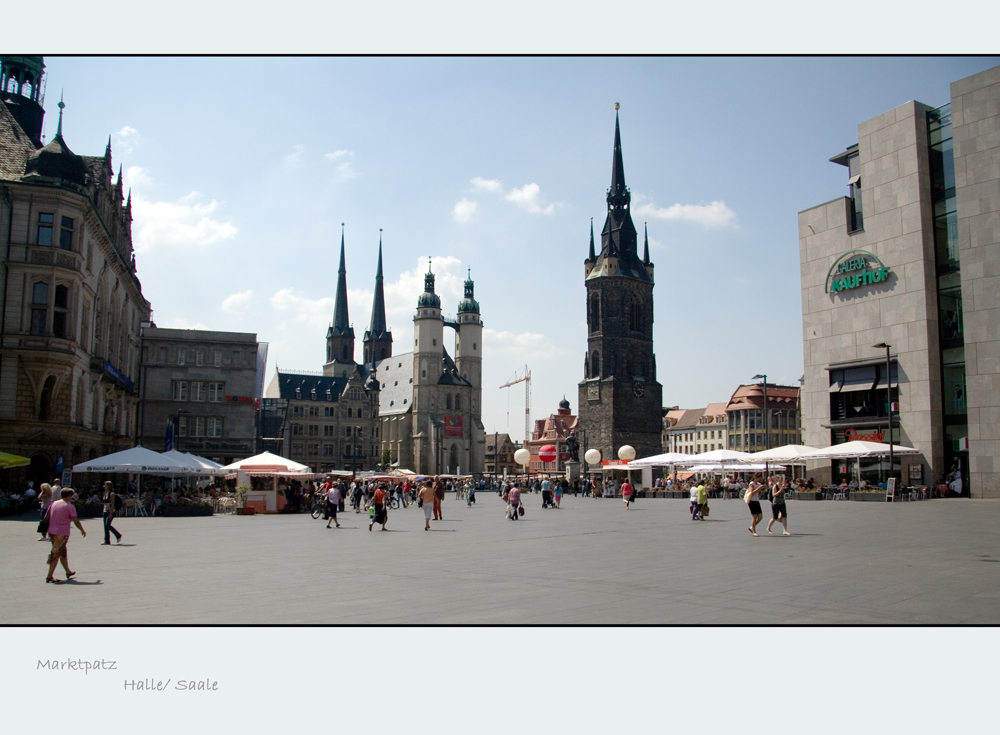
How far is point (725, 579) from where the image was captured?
12.8m

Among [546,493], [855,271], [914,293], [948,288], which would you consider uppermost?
[855,271]

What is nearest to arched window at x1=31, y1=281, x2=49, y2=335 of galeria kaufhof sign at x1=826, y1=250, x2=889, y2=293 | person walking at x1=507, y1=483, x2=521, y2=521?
person walking at x1=507, y1=483, x2=521, y2=521

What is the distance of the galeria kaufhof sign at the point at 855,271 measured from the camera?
49.8 m

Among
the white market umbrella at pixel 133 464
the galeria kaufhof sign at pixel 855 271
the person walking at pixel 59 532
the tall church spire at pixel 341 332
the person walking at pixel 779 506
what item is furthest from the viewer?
the tall church spire at pixel 341 332

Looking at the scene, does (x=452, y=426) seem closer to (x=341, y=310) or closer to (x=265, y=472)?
(x=341, y=310)

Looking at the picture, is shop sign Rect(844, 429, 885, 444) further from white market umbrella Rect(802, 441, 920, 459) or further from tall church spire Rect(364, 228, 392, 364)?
tall church spire Rect(364, 228, 392, 364)

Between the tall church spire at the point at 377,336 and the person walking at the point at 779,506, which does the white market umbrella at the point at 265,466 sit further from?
the tall church spire at the point at 377,336

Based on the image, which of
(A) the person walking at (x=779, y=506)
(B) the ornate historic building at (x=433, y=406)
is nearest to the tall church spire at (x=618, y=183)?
(B) the ornate historic building at (x=433, y=406)

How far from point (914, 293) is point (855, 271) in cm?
448

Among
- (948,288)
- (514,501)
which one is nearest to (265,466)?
(514,501)

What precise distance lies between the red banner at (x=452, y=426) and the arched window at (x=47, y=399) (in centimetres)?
9952

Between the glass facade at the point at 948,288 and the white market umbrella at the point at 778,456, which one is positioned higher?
the glass facade at the point at 948,288

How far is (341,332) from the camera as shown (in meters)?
162

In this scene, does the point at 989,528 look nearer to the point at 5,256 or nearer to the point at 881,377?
the point at 881,377
